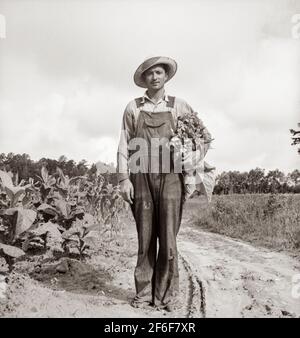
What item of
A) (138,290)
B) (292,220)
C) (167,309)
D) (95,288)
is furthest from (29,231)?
(292,220)

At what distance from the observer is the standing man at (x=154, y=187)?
326 cm

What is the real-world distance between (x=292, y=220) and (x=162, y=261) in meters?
4.52

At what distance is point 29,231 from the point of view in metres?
3.78

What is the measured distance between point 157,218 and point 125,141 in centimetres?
64

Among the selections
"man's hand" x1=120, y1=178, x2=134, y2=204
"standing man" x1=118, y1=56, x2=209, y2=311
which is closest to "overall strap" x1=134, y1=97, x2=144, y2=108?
"standing man" x1=118, y1=56, x2=209, y2=311

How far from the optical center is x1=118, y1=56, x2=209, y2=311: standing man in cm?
326

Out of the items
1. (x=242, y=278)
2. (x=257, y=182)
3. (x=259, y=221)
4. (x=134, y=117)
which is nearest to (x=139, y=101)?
(x=134, y=117)

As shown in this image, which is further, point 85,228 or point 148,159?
point 85,228

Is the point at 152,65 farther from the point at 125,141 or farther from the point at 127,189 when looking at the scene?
the point at 127,189

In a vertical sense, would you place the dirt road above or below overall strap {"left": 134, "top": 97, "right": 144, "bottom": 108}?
below

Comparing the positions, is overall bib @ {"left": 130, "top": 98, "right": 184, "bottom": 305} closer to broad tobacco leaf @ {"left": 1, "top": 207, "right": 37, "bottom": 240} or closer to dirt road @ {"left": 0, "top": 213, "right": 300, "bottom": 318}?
dirt road @ {"left": 0, "top": 213, "right": 300, "bottom": 318}
